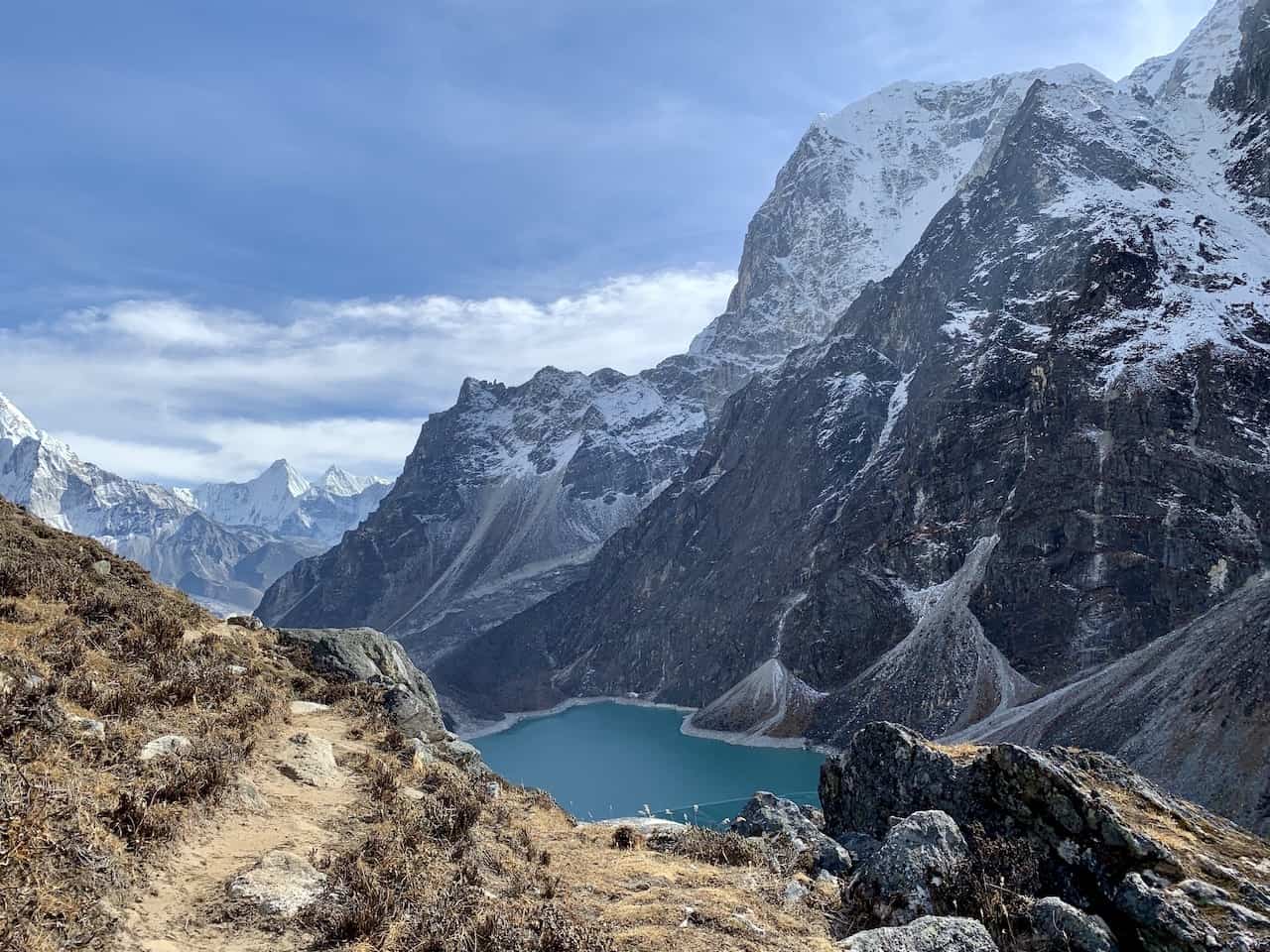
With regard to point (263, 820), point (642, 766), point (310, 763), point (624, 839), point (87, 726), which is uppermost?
point (87, 726)

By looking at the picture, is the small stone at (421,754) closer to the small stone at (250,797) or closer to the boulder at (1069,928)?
the small stone at (250,797)

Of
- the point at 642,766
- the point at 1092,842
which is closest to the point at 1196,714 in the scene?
the point at 1092,842

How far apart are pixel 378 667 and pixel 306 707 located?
6035 mm

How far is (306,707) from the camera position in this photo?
50.0 ft

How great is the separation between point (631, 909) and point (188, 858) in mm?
4476

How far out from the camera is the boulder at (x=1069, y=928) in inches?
319

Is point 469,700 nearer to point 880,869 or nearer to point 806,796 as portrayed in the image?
point 806,796

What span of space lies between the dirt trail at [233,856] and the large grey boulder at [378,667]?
14.5 feet

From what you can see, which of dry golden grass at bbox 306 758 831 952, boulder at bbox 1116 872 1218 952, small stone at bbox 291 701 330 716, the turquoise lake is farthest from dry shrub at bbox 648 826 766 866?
the turquoise lake

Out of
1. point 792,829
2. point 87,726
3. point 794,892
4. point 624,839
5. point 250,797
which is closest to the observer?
point 87,726

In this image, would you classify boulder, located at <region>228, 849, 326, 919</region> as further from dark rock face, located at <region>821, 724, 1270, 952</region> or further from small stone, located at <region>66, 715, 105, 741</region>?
dark rock face, located at <region>821, 724, 1270, 952</region>

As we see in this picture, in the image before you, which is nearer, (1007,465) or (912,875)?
(912,875)

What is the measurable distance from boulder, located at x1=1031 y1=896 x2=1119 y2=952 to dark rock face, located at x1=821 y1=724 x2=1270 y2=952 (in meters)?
0.02

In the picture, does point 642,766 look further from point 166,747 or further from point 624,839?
point 166,747
